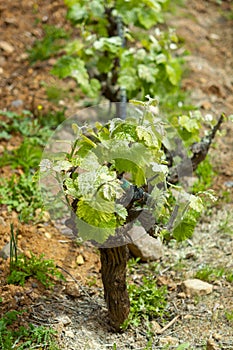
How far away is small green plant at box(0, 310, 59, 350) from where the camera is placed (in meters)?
2.82

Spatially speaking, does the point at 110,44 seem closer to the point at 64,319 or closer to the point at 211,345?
the point at 64,319

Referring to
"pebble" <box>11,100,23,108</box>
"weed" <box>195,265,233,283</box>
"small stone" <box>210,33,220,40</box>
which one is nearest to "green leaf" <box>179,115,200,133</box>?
"weed" <box>195,265,233,283</box>

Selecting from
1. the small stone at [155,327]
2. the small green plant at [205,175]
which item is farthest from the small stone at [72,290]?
the small green plant at [205,175]

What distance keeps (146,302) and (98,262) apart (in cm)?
46

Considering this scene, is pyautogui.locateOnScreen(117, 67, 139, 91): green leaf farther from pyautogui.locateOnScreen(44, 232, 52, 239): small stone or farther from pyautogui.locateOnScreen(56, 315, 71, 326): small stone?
pyautogui.locateOnScreen(56, 315, 71, 326): small stone

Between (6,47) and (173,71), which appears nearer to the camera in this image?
(173,71)

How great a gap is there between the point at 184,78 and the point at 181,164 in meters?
1.77

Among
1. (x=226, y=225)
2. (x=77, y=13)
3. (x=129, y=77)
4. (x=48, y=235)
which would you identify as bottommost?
(x=48, y=235)

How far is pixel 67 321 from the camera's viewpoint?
3.01m

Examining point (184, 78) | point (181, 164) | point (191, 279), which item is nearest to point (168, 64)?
point (181, 164)

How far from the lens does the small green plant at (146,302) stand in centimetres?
315

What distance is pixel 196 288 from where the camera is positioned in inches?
131

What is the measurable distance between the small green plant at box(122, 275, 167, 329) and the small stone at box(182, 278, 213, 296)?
119 mm

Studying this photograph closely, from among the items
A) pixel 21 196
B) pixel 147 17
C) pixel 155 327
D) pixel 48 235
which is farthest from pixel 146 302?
pixel 147 17
